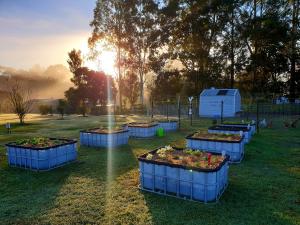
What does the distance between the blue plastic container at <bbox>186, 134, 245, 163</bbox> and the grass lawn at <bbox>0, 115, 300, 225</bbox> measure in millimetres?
517

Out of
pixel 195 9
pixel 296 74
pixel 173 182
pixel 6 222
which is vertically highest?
pixel 195 9

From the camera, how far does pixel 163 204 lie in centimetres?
621

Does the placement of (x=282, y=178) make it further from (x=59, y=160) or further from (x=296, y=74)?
(x=296, y=74)

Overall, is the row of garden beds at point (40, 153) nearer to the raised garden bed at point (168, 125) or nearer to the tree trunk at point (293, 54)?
the raised garden bed at point (168, 125)

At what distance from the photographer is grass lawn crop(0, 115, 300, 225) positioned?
551 centimetres

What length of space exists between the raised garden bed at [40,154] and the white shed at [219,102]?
2623 cm

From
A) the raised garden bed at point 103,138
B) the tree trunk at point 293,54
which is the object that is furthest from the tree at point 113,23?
the raised garden bed at point 103,138

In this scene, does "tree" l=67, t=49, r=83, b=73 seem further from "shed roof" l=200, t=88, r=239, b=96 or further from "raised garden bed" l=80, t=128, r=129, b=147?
"raised garden bed" l=80, t=128, r=129, b=147

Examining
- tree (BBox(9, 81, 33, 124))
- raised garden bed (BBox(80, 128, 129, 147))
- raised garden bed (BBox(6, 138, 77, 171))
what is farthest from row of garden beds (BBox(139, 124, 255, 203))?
tree (BBox(9, 81, 33, 124))

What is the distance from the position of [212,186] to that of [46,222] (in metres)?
3.98

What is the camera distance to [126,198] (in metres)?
6.63

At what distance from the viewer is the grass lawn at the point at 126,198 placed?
5.51 m

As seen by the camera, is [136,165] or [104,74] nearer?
[136,165]

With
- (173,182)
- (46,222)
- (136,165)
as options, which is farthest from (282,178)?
(46,222)
